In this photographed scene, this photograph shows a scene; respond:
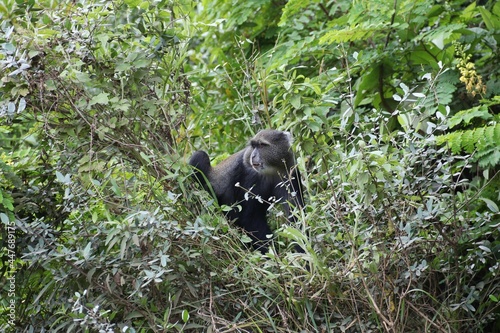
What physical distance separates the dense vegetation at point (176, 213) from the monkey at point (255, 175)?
0.53 meters

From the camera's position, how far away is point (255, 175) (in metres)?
5.10

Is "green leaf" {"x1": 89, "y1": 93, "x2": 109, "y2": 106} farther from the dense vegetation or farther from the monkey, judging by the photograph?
the monkey

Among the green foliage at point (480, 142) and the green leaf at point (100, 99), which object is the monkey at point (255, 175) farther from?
the green leaf at point (100, 99)

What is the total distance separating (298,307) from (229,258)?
46 cm

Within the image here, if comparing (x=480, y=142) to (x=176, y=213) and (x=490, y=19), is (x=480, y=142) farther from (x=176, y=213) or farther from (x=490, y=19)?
(x=176, y=213)

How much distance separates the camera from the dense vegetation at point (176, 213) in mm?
3539

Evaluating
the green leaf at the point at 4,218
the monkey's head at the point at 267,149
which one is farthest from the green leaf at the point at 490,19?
the green leaf at the point at 4,218

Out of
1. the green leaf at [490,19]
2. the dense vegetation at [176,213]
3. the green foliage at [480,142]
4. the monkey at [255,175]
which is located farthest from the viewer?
the green leaf at [490,19]

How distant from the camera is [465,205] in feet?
12.4

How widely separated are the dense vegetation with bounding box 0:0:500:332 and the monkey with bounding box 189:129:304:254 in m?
0.53

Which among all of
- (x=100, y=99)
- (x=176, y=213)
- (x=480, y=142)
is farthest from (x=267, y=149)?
(x=100, y=99)

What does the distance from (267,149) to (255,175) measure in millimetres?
269

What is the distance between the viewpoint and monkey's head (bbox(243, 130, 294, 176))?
4883mm

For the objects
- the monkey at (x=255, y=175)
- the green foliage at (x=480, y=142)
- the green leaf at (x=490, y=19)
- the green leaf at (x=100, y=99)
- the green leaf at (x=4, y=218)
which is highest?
the green leaf at (x=100, y=99)
